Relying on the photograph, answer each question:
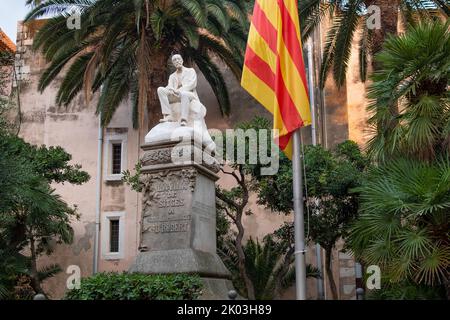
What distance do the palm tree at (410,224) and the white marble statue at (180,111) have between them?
3280 millimetres

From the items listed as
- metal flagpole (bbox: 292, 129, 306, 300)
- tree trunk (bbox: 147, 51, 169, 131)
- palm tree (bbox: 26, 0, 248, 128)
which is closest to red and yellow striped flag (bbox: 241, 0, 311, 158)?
metal flagpole (bbox: 292, 129, 306, 300)

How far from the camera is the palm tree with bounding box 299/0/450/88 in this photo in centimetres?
1656

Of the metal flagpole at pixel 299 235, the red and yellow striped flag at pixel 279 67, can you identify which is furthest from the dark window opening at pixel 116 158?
the metal flagpole at pixel 299 235

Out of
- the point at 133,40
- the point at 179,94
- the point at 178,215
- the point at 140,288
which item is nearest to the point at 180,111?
the point at 179,94

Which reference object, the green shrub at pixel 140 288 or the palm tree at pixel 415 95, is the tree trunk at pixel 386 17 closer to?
the palm tree at pixel 415 95

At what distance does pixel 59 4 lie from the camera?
803 inches

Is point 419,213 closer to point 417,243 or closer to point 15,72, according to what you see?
point 417,243

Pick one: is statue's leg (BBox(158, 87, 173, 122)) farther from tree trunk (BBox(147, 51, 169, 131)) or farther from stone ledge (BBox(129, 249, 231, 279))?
tree trunk (BBox(147, 51, 169, 131))

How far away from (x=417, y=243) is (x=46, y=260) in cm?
1895

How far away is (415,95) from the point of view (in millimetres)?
11094

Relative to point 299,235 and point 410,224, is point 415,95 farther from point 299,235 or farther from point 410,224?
point 299,235

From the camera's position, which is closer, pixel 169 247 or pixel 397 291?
pixel 397 291

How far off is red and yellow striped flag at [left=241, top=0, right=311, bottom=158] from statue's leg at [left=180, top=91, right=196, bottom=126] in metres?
2.86

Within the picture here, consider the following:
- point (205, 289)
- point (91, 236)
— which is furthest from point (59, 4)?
point (205, 289)
